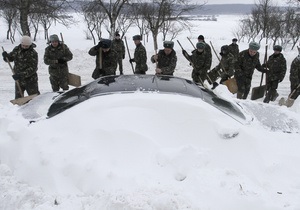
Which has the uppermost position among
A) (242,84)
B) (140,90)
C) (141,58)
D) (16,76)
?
(140,90)

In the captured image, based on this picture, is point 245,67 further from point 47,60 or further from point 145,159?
point 145,159

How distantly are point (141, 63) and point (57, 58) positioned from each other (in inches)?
76.7

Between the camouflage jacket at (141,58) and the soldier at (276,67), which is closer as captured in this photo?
the soldier at (276,67)

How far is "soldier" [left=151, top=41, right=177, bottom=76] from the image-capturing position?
6.59 metres

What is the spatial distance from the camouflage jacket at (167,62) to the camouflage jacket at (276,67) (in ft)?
7.11

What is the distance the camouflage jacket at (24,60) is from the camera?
231 inches

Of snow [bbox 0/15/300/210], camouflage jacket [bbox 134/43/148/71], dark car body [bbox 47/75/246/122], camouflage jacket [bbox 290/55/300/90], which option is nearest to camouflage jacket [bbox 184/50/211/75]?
camouflage jacket [bbox 134/43/148/71]

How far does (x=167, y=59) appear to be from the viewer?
675cm

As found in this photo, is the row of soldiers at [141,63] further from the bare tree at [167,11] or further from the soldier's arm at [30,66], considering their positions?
the bare tree at [167,11]

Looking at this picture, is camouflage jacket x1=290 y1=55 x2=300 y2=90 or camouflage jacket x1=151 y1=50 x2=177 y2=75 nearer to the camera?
camouflage jacket x1=151 y1=50 x2=177 y2=75

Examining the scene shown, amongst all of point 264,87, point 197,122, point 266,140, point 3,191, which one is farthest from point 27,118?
point 264,87

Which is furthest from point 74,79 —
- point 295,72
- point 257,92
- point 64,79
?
point 295,72

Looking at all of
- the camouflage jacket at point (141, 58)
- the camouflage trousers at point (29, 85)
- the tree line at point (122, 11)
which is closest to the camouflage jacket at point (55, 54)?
the camouflage trousers at point (29, 85)

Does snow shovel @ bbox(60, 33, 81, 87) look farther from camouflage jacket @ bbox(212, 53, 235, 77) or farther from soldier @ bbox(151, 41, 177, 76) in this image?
camouflage jacket @ bbox(212, 53, 235, 77)
